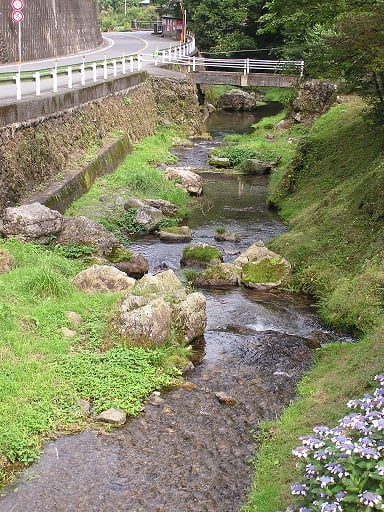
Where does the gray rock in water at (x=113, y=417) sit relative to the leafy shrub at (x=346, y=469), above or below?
below

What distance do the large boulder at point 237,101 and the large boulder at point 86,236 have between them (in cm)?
3384

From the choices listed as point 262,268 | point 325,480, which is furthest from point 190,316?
point 325,480

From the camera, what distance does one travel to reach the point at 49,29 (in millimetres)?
39656

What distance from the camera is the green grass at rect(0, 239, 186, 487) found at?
392 inches

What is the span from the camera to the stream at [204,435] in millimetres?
8688

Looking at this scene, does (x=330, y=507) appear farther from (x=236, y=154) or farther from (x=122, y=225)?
(x=236, y=154)

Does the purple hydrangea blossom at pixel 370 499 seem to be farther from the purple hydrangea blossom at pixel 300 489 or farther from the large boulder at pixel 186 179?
the large boulder at pixel 186 179

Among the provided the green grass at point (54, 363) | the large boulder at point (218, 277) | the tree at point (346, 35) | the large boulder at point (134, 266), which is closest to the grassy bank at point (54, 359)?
the green grass at point (54, 363)

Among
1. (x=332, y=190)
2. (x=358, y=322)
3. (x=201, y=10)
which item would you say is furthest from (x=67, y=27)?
(x=358, y=322)

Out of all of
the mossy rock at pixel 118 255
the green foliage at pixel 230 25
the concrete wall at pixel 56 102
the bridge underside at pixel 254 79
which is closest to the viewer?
the mossy rock at pixel 118 255

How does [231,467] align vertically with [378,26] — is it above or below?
below

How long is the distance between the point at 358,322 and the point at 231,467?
209 inches

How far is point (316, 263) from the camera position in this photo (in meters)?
16.8

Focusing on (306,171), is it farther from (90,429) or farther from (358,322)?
(90,429)
